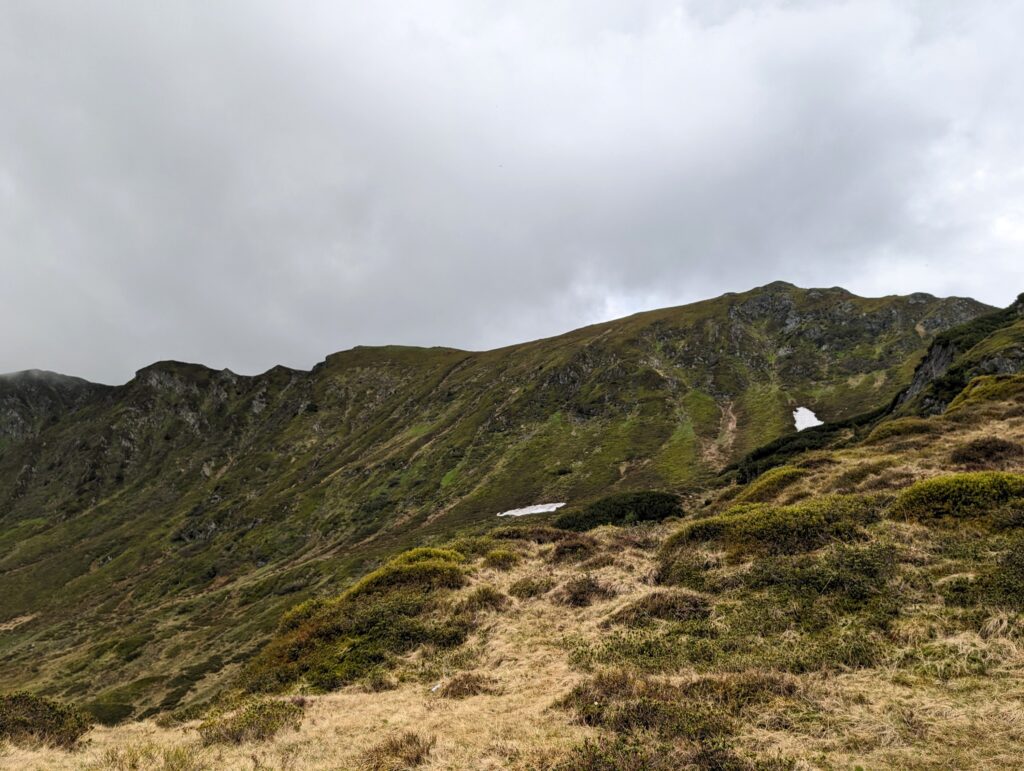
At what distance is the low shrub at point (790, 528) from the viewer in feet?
65.8

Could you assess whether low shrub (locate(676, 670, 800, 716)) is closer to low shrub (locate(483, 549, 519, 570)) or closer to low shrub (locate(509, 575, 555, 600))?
low shrub (locate(509, 575, 555, 600))

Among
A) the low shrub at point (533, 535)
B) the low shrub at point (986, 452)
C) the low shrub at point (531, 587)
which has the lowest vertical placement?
the low shrub at point (531, 587)

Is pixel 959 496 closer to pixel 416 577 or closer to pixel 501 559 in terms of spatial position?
pixel 501 559

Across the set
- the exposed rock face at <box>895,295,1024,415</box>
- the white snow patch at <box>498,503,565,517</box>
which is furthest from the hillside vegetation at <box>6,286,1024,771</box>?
the white snow patch at <box>498,503,565,517</box>

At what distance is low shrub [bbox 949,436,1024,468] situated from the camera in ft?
85.8

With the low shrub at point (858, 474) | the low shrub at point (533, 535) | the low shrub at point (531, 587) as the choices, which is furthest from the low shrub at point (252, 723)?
the low shrub at point (858, 474)

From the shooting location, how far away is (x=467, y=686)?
15.1m

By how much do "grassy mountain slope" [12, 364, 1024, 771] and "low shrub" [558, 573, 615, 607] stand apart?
0.08 meters

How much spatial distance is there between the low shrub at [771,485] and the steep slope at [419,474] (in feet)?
129

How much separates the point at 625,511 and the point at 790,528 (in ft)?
92.7

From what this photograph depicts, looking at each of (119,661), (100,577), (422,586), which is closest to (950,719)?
(422,586)

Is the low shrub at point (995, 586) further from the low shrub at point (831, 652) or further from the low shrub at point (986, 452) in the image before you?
the low shrub at point (986, 452)

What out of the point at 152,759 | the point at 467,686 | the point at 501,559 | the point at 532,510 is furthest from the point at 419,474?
the point at 152,759

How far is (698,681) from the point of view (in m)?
12.2
